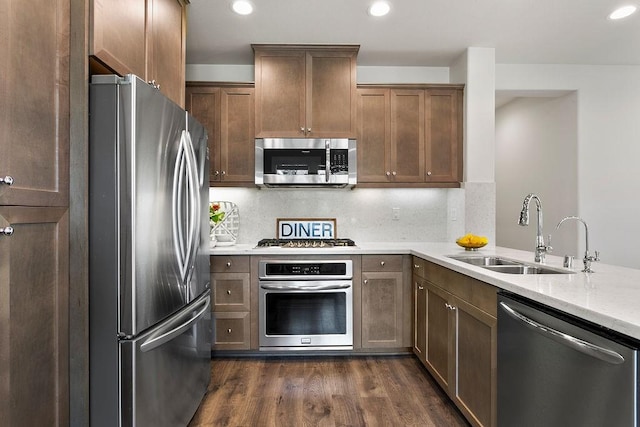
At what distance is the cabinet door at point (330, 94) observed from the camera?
3.24m

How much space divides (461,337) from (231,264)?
1787mm

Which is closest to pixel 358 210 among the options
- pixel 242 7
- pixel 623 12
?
pixel 242 7

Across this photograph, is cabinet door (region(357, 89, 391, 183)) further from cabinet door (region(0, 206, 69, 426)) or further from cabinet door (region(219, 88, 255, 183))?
cabinet door (region(0, 206, 69, 426))

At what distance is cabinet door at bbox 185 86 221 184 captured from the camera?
3273 millimetres

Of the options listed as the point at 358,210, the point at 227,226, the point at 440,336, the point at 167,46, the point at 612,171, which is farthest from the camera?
the point at 612,171

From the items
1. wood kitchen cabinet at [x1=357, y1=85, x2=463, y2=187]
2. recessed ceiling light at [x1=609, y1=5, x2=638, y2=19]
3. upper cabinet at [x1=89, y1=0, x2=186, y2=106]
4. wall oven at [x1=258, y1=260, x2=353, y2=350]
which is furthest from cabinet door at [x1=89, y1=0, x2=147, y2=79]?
recessed ceiling light at [x1=609, y1=5, x2=638, y2=19]

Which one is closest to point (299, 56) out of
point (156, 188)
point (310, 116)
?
point (310, 116)

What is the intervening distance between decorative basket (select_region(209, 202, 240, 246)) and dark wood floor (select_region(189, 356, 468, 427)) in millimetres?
1003

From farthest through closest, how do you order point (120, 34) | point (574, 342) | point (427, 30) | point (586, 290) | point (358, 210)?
point (358, 210) → point (427, 30) → point (120, 34) → point (586, 290) → point (574, 342)

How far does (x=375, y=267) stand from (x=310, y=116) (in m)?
1.41

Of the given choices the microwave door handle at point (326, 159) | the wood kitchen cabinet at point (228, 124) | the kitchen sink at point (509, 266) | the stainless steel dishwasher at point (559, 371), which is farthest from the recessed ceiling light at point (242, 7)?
the stainless steel dishwasher at point (559, 371)

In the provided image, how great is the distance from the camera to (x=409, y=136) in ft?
11.1

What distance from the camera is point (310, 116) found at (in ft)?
10.6

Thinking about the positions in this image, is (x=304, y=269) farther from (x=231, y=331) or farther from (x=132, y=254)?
(x=132, y=254)
